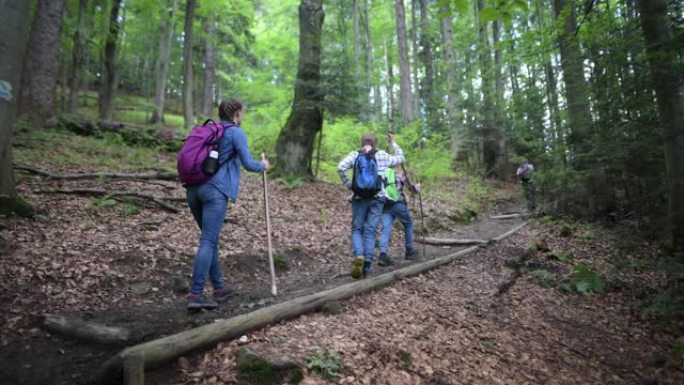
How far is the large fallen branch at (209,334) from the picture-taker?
283 cm

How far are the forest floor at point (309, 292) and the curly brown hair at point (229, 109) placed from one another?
2109mm

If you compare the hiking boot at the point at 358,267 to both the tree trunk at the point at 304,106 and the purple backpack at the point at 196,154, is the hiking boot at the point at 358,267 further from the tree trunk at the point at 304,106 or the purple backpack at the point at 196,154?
the tree trunk at the point at 304,106

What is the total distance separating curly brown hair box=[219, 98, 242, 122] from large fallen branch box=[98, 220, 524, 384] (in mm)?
2137

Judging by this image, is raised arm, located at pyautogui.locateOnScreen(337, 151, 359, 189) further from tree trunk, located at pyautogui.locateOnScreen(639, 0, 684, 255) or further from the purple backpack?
tree trunk, located at pyautogui.locateOnScreen(639, 0, 684, 255)

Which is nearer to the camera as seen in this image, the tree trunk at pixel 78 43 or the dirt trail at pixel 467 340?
the dirt trail at pixel 467 340

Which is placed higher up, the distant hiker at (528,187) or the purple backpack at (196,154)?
the purple backpack at (196,154)

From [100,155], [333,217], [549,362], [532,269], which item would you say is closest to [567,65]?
[532,269]

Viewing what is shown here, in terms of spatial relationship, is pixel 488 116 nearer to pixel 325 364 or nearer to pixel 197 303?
pixel 197 303

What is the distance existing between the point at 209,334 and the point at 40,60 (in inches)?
467

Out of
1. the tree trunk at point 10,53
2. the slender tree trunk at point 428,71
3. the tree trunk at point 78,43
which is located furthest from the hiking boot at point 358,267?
the slender tree trunk at point 428,71

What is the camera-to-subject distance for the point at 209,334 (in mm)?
3375

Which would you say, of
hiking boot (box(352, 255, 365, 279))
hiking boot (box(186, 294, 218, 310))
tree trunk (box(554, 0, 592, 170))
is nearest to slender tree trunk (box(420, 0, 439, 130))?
tree trunk (box(554, 0, 592, 170))

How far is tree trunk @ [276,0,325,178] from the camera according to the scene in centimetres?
1177

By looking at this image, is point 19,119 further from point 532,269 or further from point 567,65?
point 567,65
